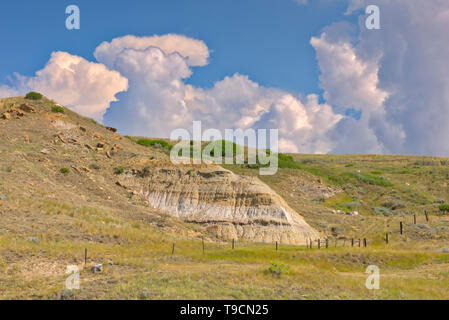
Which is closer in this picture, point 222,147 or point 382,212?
point 382,212

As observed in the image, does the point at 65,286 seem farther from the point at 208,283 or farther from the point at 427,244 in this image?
the point at 427,244

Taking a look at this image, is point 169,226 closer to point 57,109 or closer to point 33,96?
point 57,109

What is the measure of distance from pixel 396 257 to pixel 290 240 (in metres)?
10.9

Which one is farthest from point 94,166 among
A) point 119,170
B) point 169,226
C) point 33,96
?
point 33,96

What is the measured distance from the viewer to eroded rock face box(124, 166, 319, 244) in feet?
126

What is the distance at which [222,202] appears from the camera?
4197 cm

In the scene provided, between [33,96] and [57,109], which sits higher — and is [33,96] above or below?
above

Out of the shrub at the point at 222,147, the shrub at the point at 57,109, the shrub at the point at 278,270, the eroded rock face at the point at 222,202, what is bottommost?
the shrub at the point at 278,270

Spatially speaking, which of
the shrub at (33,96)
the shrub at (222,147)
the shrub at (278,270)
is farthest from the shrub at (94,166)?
the shrub at (222,147)

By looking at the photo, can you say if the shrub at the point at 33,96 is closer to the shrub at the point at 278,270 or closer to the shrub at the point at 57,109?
A: the shrub at the point at 57,109

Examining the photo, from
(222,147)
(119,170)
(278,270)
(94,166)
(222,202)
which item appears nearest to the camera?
(278,270)

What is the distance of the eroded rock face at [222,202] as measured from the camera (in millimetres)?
38406

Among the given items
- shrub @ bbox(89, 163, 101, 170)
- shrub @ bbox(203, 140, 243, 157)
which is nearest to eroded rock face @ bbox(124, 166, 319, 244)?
shrub @ bbox(89, 163, 101, 170)
